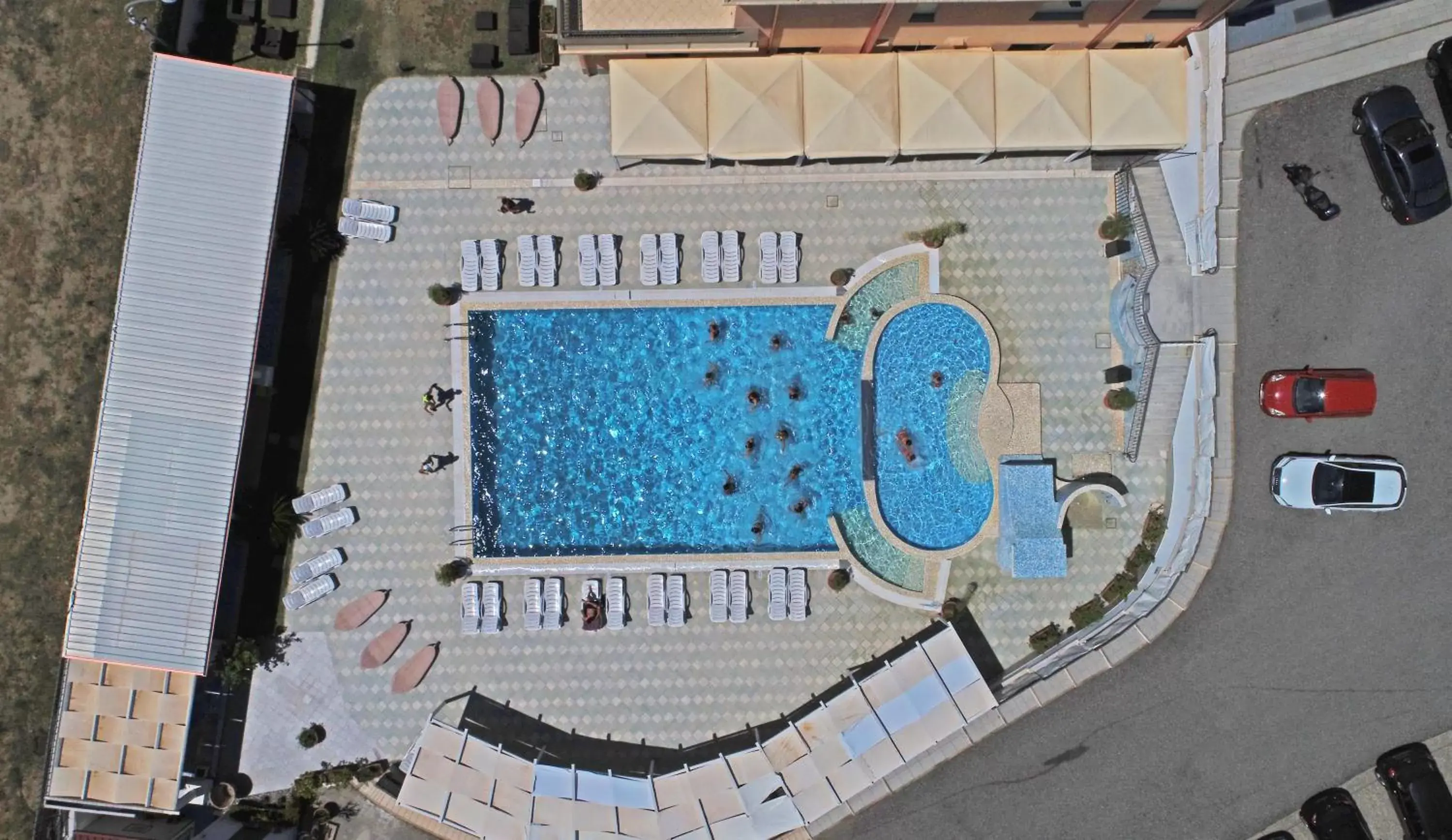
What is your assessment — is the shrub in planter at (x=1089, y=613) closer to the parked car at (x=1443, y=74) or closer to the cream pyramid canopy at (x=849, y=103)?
the cream pyramid canopy at (x=849, y=103)

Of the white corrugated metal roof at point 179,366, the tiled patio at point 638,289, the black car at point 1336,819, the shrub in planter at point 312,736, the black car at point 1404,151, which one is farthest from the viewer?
the tiled patio at point 638,289

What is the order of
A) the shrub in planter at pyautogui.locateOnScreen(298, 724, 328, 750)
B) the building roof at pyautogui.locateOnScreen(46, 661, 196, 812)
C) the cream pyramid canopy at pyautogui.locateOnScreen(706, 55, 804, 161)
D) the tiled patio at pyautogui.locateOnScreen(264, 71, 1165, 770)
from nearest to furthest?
the building roof at pyautogui.locateOnScreen(46, 661, 196, 812) → the cream pyramid canopy at pyautogui.locateOnScreen(706, 55, 804, 161) → the shrub in planter at pyautogui.locateOnScreen(298, 724, 328, 750) → the tiled patio at pyautogui.locateOnScreen(264, 71, 1165, 770)

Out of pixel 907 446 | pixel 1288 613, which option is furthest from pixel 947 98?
pixel 1288 613

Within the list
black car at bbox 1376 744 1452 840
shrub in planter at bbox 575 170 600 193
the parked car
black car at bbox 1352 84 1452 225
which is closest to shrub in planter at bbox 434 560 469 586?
shrub in planter at bbox 575 170 600 193

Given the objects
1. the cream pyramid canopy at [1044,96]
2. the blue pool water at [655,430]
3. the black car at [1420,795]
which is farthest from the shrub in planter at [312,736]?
the black car at [1420,795]

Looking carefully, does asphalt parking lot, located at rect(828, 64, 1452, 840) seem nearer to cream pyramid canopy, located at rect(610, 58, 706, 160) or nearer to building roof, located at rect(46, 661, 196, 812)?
cream pyramid canopy, located at rect(610, 58, 706, 160)

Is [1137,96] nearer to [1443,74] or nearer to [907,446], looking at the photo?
[1443,74]

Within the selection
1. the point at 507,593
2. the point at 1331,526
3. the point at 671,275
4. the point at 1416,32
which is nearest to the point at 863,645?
the point at 507,593
